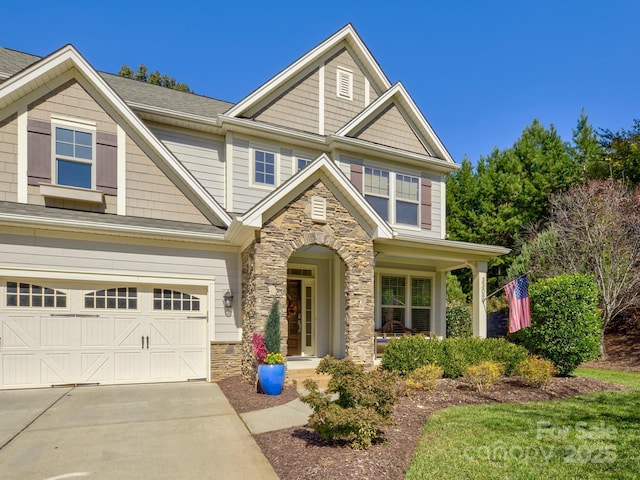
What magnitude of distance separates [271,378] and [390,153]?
26.1ft

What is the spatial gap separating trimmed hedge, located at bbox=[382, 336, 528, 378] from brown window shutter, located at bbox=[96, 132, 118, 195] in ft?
24.1

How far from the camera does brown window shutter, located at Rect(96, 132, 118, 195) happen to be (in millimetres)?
9617

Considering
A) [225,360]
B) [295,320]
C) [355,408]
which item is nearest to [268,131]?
[295,320]

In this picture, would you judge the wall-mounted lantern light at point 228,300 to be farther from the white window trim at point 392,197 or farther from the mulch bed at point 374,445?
the white window trim at point 392,197

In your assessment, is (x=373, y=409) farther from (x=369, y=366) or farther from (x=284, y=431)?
(x=369, y=366)

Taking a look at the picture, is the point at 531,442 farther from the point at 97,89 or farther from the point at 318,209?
the point at 97,89

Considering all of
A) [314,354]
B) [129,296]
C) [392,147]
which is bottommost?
[314,354]

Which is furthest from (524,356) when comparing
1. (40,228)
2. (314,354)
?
(40,228)

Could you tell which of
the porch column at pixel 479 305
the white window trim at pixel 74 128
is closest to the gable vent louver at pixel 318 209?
the white window trim at pixel 74 128

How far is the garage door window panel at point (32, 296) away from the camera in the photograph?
868 cm

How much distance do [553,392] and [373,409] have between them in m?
5.45

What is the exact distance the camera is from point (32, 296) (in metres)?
8.84

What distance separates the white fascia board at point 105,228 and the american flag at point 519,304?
7.11 m

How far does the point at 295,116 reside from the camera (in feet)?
42.1
